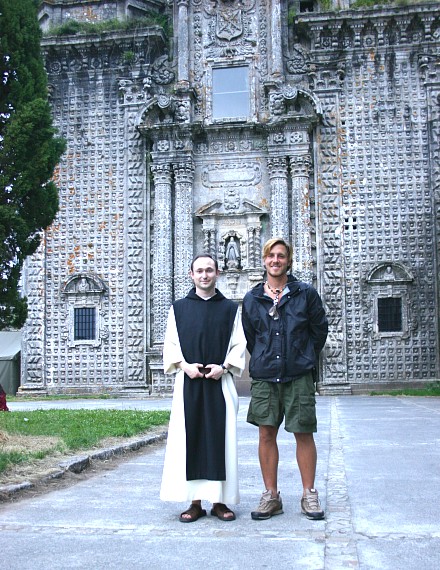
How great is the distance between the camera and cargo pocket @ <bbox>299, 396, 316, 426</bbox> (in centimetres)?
530

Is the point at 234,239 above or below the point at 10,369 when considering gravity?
above

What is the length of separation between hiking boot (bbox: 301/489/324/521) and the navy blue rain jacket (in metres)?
0.80

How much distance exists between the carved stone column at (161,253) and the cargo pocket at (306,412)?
1910 cm

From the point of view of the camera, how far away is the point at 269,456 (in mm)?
5441

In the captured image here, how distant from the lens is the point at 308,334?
18.3ft

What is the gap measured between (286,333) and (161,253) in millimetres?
19444

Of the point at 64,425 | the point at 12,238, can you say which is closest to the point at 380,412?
the point at 64,425

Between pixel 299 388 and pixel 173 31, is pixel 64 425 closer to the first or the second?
pixel 299 388

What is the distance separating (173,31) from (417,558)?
2478 centimetres

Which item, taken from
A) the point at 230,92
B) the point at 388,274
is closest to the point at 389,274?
the point at 388,274

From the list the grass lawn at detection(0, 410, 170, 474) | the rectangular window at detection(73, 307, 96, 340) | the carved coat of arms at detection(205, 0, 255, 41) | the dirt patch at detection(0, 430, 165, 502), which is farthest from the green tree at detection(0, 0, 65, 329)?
the carved coat of arms at detection(205, 0, 255, 41)

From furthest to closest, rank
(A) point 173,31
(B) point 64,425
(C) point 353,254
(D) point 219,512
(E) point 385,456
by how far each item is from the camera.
→ 1. (A) point 173,31
2. (C) point 353,254
3. (B) point 64,425
4. (E) point 385,456
5. (D) point 219,512

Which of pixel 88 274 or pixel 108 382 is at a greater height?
pixel 88 274

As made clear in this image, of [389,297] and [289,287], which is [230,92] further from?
[289,287]
